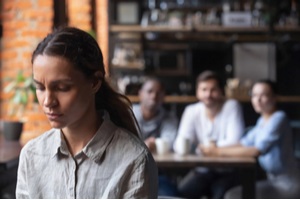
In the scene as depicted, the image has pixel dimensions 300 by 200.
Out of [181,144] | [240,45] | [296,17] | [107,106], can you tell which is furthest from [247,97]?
[107,106]

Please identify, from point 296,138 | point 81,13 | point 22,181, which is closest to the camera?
point 22,181

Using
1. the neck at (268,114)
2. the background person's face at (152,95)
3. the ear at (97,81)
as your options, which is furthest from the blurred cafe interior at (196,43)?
the ear at (97,81)

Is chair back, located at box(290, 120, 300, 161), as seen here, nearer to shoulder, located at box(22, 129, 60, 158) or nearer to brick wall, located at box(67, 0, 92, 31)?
brick wall, located at box(67, 0, 92, 31)

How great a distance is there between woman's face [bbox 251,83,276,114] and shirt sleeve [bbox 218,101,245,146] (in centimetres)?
26

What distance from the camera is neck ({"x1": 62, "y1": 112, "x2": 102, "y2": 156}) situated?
97cm

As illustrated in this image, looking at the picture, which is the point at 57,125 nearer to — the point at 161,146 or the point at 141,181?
the point at 141,181

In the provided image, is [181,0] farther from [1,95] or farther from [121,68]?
[1,95]

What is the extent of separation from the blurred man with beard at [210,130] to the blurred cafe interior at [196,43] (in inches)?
55.2

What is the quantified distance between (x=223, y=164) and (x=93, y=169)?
1883mm

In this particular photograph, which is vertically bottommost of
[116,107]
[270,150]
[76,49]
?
[270,150]

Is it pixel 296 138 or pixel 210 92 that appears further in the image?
pixel 296 138

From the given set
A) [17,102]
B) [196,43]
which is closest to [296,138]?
[196,43]

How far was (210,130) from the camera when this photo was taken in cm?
338

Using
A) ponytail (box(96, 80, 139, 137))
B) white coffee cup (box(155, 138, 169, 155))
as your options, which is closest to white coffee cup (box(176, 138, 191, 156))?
white coffee cup (box(155, 138, 169, 155))
